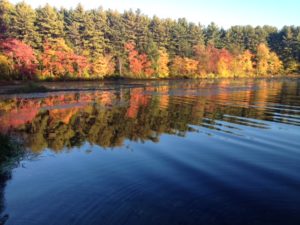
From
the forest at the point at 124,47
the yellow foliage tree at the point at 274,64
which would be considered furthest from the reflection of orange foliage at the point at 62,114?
the yellow foliage tree at the point at 274,64

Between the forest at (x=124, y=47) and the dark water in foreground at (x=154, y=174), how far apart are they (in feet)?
120

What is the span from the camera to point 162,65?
90062 millimetres

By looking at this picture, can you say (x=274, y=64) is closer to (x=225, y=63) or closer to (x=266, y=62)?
(x=266, y=62)

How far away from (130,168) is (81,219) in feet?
12.4

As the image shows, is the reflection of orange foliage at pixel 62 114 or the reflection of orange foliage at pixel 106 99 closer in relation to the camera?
the reflection of orange foliage at pixel 62 114

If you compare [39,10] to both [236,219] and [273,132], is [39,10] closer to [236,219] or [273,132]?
[273,132]

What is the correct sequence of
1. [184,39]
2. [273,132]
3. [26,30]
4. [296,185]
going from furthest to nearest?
[184,39]
[26,30]
[273,132]
[296,185]

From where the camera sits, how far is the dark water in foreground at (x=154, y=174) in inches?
289

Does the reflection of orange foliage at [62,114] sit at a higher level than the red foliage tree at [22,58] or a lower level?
lower

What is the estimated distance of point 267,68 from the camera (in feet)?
382

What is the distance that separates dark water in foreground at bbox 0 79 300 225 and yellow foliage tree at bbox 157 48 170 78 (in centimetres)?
7103

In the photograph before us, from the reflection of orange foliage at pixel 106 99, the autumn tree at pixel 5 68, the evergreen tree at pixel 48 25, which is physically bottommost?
the reflection of orange foliage at pixel 106 99

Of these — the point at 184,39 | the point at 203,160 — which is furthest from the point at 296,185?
the point at 184,39

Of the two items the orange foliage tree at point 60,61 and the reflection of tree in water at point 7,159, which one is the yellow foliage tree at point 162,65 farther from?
the reflection of tree in water at point 7,159
